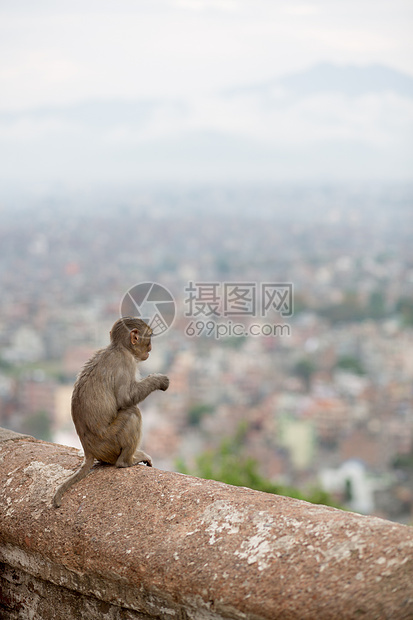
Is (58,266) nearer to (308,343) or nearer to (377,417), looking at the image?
(308,343)

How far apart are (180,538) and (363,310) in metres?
48.6

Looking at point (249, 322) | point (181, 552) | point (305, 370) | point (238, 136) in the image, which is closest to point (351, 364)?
point (305, 370)

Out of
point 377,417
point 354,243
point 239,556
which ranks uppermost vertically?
point 354,243

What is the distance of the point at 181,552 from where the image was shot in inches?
83.1

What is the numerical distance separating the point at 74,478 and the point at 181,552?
2.00 feet

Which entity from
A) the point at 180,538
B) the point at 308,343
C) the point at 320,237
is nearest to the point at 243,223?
the point at 320,237

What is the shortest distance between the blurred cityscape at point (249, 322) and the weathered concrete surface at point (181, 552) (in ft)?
47.5

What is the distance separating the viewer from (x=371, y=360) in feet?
141

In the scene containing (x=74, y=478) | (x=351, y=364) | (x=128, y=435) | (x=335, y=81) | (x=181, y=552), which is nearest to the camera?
(x=181, y=552)

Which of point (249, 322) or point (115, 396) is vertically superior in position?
point (249, 322)

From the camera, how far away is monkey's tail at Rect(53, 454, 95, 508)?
249cm

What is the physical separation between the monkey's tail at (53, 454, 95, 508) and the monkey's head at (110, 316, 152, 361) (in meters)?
0.46

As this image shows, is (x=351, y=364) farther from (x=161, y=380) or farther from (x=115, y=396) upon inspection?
(x=115, y=396)

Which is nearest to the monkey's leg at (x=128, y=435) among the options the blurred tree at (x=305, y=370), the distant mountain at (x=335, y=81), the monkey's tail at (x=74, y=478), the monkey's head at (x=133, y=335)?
the monkey's tail at (x=74, y=478)
